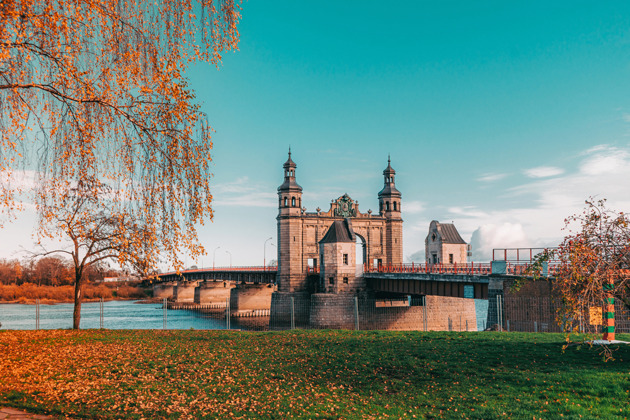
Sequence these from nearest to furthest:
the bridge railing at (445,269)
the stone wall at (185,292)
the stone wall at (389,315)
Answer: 1. the bridge railing at (445,269)
2. the stone wall at (389,315)
3. the stone wall at (185,292)

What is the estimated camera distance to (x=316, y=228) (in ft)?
238

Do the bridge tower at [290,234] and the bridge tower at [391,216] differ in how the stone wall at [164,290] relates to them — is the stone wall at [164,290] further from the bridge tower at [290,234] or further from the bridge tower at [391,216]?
the bridge tower at [391,216]

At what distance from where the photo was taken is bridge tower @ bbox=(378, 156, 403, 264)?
7562 centimetres

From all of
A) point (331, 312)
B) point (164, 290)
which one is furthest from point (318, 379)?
point (164, 290)

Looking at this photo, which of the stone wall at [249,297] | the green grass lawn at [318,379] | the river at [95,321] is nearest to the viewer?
the green grass lawn at [318,379]

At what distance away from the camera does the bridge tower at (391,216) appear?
75.6 metres

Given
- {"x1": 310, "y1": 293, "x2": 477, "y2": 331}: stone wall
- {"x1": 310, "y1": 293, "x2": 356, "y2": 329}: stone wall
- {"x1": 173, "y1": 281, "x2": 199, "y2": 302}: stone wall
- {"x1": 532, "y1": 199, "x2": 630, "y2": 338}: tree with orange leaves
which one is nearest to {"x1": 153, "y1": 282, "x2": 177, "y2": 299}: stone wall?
{"x1": 173, "y1": 281, "x2": 199, "y2": 302}: stone wall

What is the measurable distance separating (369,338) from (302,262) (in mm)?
49512

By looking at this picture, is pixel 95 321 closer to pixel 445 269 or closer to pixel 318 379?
pixel 445 269

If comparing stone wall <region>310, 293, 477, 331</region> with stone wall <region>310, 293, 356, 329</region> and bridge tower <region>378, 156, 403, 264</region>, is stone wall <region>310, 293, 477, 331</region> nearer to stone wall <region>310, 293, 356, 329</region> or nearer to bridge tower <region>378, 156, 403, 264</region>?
stone wall <region>310, 293, 356, 329</region>

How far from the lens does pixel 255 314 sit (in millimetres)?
86875

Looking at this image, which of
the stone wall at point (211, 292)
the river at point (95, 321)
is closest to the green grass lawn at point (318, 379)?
the river at point (95, 321)

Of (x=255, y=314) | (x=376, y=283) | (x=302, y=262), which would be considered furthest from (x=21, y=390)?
(x=255, y=314)

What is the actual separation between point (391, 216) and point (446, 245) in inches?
621
